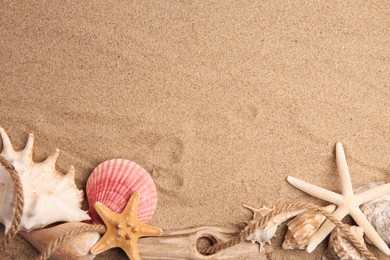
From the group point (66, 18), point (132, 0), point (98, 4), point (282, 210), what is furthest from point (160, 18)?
point (282, 210)

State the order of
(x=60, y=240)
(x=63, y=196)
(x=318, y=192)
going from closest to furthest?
1. (x=60, y=240)
2. (x=63, y=196)
3. (x=318, y=192)

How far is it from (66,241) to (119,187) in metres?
0.29

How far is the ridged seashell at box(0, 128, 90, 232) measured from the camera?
1.80 metres

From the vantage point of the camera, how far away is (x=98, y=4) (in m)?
2.02

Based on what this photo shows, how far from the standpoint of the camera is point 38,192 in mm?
1826

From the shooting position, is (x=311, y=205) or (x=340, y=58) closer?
(x=311, y=205)

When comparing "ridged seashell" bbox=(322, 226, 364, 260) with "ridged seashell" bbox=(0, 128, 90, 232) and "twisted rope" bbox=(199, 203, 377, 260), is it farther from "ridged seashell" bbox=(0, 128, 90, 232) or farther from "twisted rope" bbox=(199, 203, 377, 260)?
"ridged seashell" bbox=(0, 128, 90, 232)

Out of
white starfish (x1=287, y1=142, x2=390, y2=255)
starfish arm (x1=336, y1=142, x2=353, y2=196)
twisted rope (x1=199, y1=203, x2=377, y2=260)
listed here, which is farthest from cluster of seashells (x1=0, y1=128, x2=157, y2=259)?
starfish arm (x1=336, y1=142, x2=353, y2=196)

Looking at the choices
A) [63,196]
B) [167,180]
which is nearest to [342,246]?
[167,180]

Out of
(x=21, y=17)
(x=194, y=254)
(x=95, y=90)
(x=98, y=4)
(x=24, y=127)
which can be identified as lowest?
(x=194, y=254)

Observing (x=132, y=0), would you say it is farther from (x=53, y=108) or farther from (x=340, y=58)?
(x=340, y=58)

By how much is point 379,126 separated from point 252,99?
57cm

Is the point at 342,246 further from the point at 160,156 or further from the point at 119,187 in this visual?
the point at 119,187

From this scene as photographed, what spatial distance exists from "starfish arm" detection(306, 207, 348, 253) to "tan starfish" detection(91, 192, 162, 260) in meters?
0.63
